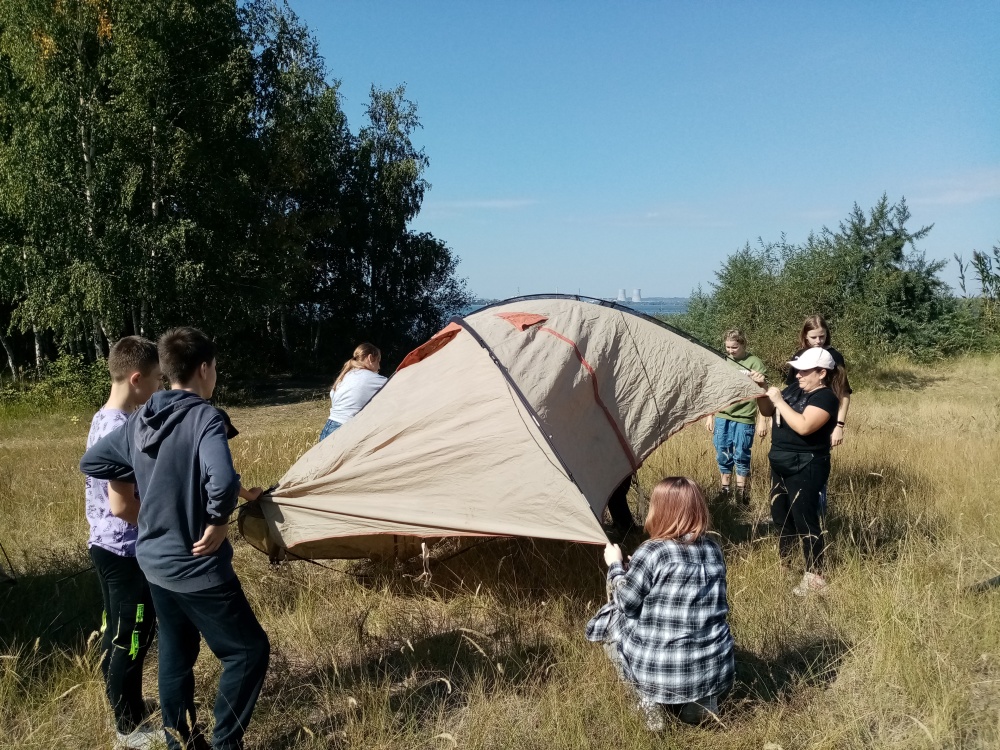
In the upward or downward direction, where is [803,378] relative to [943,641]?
upward

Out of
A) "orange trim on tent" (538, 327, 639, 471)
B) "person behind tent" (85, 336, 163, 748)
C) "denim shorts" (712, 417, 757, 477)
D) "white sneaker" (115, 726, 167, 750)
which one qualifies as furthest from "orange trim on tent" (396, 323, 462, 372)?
"denim shorts" (712, 417, 757, 477)

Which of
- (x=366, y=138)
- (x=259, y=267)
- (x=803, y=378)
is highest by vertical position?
(x=366, y=138)

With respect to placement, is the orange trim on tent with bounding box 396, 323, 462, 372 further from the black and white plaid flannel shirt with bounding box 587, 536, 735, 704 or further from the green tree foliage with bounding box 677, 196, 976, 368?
the green tree foliage with bounding box 677, 196, 976, 368

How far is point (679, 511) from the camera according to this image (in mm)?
2756

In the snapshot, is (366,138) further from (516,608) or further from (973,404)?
(516,608)

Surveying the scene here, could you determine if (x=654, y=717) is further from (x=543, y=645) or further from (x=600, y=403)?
(x=600, y=403)

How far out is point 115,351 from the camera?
301 cm

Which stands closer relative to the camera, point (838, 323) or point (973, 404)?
point (973, 404)

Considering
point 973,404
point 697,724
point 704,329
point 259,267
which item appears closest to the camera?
point 697,724

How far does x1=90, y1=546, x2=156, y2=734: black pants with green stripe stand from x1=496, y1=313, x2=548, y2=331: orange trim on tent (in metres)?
2.42

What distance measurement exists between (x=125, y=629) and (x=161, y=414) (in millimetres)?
941

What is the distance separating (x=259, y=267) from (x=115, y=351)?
16.8m

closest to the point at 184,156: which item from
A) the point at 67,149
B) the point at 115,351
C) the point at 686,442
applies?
the point at 67,149

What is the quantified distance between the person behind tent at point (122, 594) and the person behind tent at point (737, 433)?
185 inches
